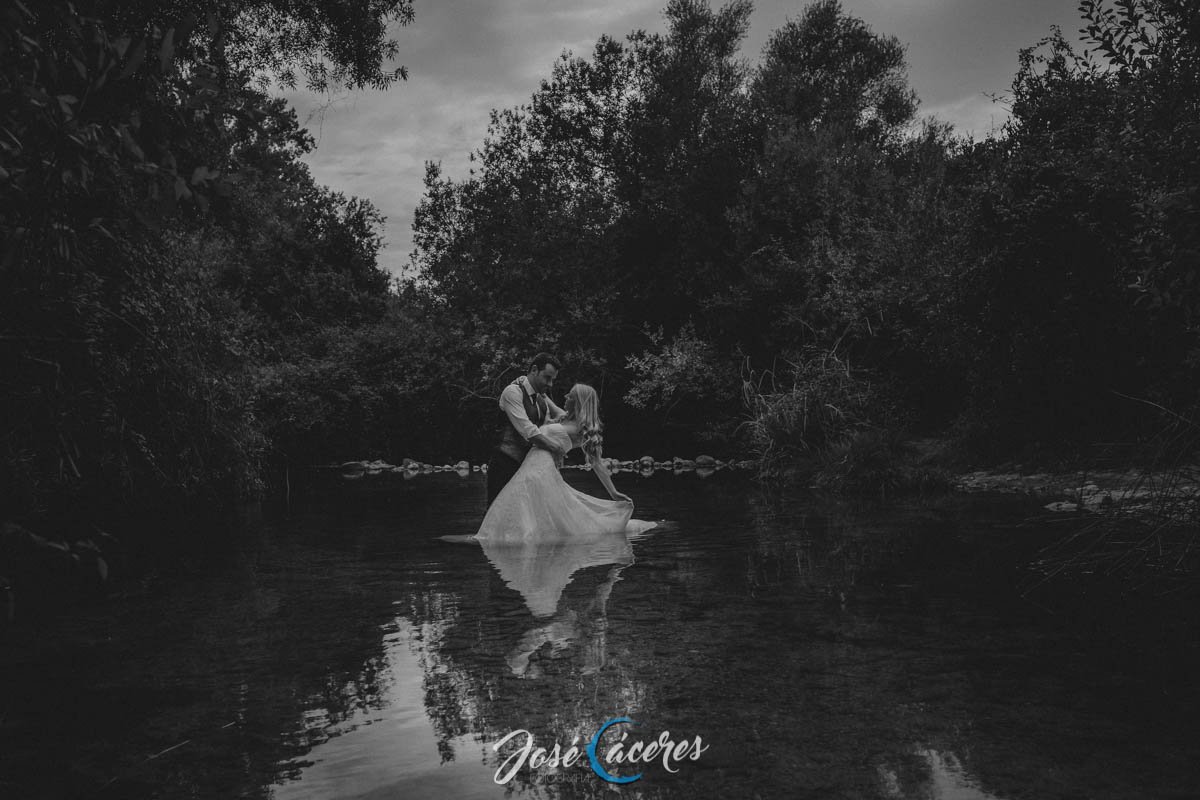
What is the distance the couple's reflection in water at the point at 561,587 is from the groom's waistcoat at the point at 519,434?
49.8 inches

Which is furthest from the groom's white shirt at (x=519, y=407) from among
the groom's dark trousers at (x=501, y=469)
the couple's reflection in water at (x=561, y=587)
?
the couple's reflection in water at (x=561, y=587)

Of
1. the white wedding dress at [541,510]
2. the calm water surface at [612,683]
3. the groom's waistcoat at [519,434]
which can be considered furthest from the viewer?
the groom's waistcoat at [519,434]

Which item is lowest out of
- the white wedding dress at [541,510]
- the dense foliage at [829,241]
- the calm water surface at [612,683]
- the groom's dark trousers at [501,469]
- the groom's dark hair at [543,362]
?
the calm water surface at [612,683]

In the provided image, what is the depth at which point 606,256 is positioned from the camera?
35062mm

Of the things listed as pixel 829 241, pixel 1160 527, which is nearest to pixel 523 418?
pixel 1160 527

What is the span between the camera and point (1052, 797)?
340 centimetres

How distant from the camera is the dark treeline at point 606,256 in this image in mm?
5629

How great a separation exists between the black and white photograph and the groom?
0.19ft

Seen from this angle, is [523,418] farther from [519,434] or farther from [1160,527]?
[1160,527]

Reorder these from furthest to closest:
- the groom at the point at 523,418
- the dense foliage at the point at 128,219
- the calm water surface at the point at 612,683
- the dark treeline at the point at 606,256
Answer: the groom at the point at 523,418 < the dark treeline at the point at 606,256 < the calm water surface at the point at 612,683 < the dense foliage at the point at 128,219

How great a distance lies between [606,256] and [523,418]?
24.1m

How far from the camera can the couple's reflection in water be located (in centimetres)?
572

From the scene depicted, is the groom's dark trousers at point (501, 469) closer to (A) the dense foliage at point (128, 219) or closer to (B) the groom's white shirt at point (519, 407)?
(B) the groom's white shirt at point (519, 407)

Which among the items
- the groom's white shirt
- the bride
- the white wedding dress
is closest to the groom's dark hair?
the groom's white shirt
